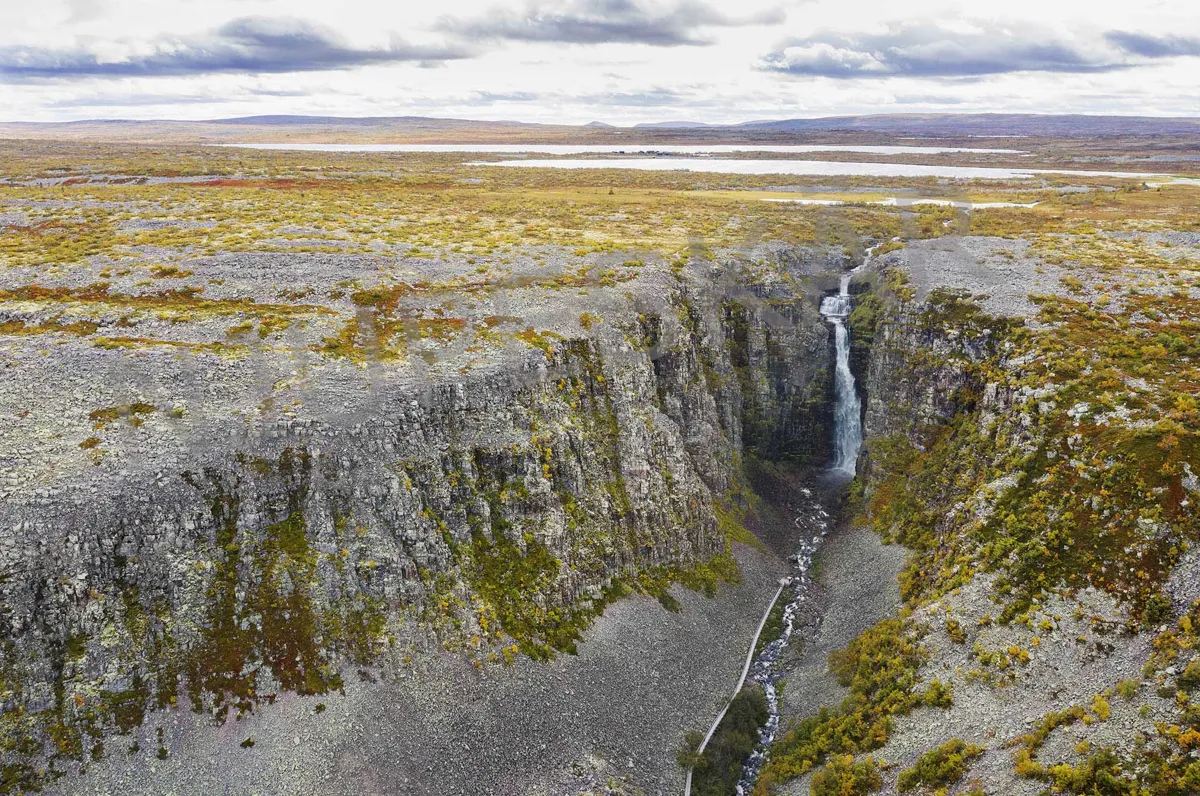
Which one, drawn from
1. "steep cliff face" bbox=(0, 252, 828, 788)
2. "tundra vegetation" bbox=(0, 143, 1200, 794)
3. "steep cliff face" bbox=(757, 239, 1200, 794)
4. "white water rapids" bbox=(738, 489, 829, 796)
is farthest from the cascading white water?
"steep cliff face" bbox=(0, 252, 828, 788)

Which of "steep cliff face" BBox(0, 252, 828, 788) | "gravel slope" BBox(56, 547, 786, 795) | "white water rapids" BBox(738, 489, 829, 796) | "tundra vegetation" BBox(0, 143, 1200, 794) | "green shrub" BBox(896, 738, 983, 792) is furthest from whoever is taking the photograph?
"white water rapids" BBox(738, 489, 829, 796)

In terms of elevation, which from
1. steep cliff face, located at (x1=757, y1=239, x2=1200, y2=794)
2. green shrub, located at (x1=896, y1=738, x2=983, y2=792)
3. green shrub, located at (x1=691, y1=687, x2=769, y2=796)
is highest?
steep cliff face, located at (x1=757, y1=239, x2=1200, y2=794)

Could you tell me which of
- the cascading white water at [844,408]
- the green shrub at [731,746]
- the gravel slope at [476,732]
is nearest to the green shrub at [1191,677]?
the green shrub at [731,746]

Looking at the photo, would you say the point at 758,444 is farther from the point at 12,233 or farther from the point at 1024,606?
the point at 12,233

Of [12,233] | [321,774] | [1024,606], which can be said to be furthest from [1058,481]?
[12,233]

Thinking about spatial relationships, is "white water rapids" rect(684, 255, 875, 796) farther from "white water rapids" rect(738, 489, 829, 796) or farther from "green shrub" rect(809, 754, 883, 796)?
"green shrub" rect(809, 754, 883, 796)

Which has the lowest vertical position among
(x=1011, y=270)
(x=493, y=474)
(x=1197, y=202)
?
(x=493, y=474)
